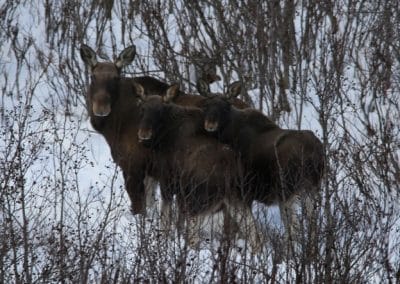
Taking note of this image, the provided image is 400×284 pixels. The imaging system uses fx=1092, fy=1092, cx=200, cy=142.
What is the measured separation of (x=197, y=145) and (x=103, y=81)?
1562mm

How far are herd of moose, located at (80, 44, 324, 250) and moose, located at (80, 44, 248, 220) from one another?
1 cm

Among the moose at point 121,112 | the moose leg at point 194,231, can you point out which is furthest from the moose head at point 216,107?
the moose leg at point 194,231

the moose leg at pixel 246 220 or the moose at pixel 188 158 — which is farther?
the moose at pixel 188 158

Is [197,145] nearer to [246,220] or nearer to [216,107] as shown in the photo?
[216,107]

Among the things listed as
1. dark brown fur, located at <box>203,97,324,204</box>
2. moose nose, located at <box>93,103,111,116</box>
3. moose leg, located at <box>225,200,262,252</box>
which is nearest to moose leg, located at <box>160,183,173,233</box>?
moose leg, located at <box>225,200,262,252</box>

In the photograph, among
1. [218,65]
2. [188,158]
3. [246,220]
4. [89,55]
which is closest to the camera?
[246,220]

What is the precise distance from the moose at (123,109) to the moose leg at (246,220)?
156cm

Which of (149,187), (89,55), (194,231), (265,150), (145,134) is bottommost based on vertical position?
(194,231)

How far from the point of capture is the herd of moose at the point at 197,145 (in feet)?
37.5

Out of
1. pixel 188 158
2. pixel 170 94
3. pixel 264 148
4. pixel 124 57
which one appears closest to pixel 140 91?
pixel 170 94

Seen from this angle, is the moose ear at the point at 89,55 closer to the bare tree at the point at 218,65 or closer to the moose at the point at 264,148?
the bare tree at the point at 218,65

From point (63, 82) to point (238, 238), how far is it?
7366 millimetres

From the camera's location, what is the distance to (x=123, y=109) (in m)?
13.0

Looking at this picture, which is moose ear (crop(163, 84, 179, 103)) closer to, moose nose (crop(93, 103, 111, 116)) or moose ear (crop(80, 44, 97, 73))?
moose nose (crop(93, 103, 111, 116))
